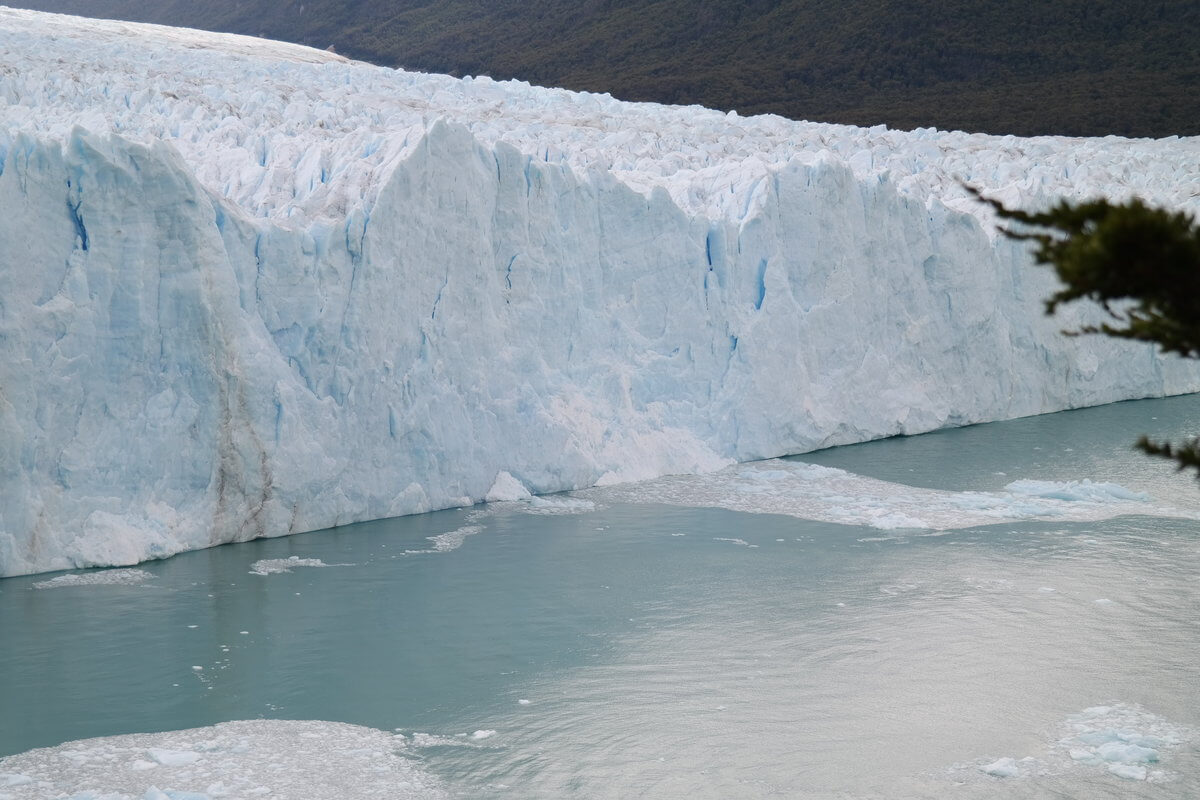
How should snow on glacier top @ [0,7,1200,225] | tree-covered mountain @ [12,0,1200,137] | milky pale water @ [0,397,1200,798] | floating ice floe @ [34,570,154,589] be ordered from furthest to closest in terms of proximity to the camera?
tree-covered mountain @ [12,0,1200,137]
snow on glacier top @ [0,7,1200,225]
floating ice floe @ [34,570,154,589]
milky pale water @ [0,397,1200,798]

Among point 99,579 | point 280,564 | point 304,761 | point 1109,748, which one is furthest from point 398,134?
point 1109,748

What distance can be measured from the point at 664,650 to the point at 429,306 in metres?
3.37

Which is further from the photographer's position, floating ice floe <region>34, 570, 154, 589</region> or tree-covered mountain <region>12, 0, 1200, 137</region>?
tree-covered mountain <region>12, 0, 1200, 137</region>

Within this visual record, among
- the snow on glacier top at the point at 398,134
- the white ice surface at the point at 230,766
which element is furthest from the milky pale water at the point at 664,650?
the snow on glacier top at the point at 398,134

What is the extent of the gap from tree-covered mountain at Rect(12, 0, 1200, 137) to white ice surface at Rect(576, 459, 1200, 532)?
15.3m

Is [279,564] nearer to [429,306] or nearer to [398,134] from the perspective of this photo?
[429,306]

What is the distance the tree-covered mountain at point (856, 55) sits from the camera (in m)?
24.1

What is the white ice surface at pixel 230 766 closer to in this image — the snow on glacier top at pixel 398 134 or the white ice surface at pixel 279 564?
the white ice surface at pixel 279 564

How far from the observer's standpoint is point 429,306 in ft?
26.6

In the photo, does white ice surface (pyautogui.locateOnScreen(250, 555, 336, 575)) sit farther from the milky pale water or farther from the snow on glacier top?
the snow on glacier top

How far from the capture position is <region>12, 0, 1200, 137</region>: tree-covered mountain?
2408cm

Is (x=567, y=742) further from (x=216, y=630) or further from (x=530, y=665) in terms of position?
(x=216, y=630)

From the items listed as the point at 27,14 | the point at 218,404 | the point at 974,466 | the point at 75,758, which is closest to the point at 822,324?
the point at 974,466

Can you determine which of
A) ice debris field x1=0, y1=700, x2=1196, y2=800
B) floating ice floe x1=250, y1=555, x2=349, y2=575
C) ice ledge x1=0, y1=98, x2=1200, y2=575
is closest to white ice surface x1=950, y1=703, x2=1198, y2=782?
ice debris field x1=0, y1=700, x2=1196, y2=800
